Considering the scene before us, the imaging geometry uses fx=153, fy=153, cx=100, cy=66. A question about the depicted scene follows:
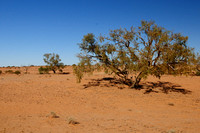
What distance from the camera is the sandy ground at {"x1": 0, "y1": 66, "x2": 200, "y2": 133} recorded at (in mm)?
6691

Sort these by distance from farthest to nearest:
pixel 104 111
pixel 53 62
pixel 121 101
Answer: pixel 53 62
pixel 121 101
pixel 104 111

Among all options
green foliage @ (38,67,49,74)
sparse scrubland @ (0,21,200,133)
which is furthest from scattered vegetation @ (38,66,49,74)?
sparse scrubland @ (0,21,200,133)

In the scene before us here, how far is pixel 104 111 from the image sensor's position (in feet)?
34.0

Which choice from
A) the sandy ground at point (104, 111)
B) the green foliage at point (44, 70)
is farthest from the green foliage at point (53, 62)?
the sandy ground at point (104, 111)

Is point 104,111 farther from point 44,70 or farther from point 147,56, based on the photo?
point 44,70

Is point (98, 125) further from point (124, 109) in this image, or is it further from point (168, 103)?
point (168, 103)

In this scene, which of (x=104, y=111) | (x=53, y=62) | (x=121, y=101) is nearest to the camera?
(x=104, y=111)

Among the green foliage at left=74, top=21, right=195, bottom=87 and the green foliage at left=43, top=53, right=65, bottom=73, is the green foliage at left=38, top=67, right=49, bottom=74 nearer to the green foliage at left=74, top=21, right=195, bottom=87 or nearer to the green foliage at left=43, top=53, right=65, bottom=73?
the green foliage at left=43, top=53, right=65, bottom=73

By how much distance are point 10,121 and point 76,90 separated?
932 centimetres

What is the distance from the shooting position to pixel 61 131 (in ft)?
20.2

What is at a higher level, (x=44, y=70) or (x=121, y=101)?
(x=44, y=70)

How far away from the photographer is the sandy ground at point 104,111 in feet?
22.0

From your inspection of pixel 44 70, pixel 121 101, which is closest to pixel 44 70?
pixel 44 70

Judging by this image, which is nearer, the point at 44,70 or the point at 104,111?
the point at 104,111
